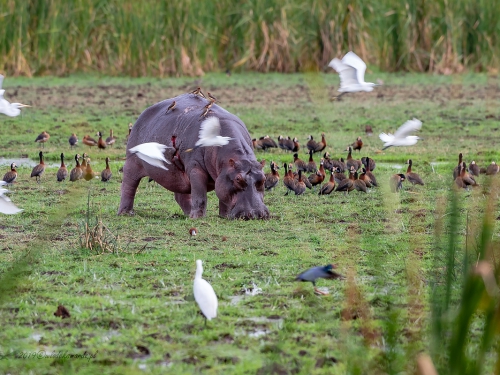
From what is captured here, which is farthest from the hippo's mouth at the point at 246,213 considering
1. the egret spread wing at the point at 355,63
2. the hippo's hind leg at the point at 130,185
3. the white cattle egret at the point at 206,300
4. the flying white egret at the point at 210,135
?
the white cattle egret at the point at 206,300

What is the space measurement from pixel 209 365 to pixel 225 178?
392 centimetres

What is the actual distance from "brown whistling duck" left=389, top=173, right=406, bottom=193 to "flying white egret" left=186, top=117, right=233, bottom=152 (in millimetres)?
2436

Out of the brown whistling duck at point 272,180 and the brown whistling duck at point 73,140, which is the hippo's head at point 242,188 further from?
the brown whistling duck at point 73,140

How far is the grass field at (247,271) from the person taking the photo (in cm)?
469

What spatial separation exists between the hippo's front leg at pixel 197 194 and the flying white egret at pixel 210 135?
472 mm

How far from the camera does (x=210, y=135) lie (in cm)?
831

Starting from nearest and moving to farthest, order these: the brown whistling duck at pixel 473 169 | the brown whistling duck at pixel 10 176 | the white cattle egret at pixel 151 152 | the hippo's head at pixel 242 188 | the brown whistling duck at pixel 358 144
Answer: the white cattle egret at pixel 151 152 → the hippo's head at pixel 242 188 → the brown whistling duck at pixel 10 176 → the brown whistling duck at pixel 473 169 → the brown whistling duck at pixel 358 144

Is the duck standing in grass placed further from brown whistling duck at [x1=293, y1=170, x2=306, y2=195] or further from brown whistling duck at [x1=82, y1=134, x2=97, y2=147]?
brown whistling duck at [x1=82, y1=134, x2=97, y2=147]

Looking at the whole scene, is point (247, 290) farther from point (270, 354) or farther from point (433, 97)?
point (433, 97)

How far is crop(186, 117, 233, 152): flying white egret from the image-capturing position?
26.8 feet

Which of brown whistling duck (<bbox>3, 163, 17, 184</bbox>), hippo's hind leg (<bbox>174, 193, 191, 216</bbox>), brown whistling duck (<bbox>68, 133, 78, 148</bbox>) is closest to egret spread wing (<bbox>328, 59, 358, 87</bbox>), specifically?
hippo's hind leg (<bbox>174, 193, 191, 216</bbox>)

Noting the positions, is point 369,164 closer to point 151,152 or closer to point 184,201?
point 184,201

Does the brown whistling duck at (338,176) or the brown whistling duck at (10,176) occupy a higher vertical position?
the brown whistling duck at (338,176)

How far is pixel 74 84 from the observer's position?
1945cm
